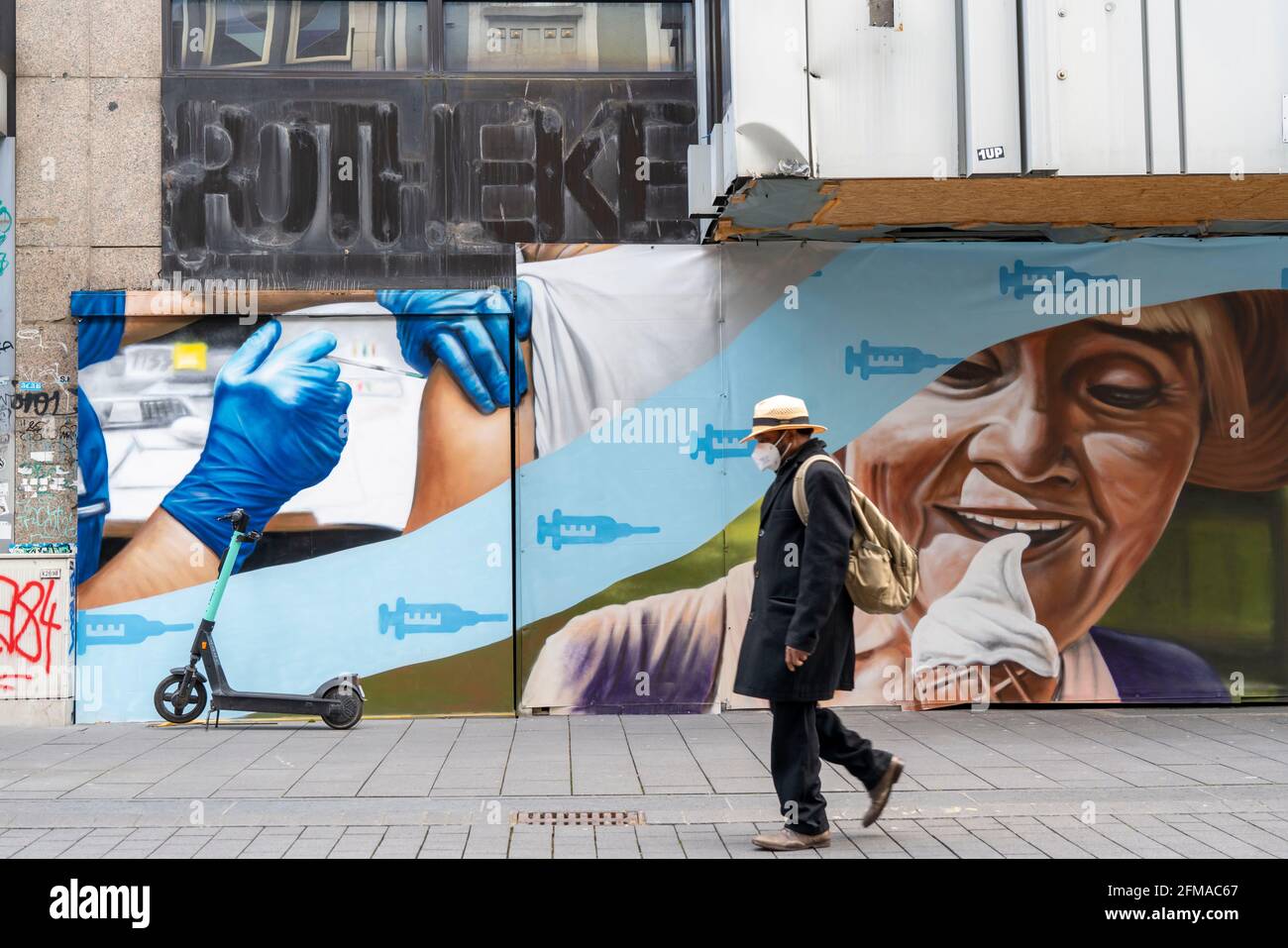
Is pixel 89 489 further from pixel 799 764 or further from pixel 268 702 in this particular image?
pixel 799 764

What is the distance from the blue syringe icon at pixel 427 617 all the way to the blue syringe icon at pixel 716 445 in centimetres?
183

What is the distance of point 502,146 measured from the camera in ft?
31.6

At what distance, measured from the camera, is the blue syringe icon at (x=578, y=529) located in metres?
9.51

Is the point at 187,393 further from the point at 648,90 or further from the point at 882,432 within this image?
the point at 882,432

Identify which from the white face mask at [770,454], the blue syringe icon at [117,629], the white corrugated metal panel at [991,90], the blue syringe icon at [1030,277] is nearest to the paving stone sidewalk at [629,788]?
the blue syringe icon at [117,629]

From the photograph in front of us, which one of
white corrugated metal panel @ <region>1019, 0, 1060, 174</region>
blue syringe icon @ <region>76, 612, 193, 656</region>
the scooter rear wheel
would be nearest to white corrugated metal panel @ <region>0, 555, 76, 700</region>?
blue syringe icon @ <region>76, 612, 193, 656</region>

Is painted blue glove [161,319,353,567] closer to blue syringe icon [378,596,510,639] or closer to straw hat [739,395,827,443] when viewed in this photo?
blue syringe icon [378,596,510,639]

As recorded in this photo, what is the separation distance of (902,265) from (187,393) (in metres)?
5.22

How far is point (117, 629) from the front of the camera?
9.33 m

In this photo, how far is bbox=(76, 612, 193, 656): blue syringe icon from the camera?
30.5ft
